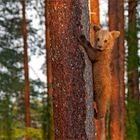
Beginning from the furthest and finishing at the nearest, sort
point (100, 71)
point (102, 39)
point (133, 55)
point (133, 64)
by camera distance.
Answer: point (133, 64) < point (133, 55) < point (102, 39) < point (100, 71)

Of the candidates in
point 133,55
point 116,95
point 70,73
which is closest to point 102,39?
point 70,73

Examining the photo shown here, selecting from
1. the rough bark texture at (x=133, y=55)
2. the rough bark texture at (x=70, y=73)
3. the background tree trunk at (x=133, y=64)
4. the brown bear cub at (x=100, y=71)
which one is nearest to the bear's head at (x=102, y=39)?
the brown bear cub at (x=100, y=71)

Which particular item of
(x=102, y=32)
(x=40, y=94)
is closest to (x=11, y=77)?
(x=40, y=94)

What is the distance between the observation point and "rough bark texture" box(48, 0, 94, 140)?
13.9ft

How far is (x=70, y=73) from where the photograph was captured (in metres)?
4.28

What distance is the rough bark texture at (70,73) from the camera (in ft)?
13.9

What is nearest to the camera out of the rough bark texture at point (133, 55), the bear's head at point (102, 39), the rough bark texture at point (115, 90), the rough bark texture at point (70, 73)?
the rough bark texture at point (70, 73)

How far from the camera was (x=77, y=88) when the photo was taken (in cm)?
427

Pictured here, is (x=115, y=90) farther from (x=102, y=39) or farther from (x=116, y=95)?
(x=102, y=39)

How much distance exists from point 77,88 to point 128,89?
701 inches

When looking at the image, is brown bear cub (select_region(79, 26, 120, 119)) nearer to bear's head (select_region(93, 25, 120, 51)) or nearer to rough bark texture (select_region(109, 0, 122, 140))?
bear's head (select_region(93, 25, 120, 51))

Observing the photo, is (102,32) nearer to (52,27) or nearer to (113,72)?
(52,27)

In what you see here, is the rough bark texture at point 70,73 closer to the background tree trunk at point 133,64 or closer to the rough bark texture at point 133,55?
the background tree trunk at point 133,64

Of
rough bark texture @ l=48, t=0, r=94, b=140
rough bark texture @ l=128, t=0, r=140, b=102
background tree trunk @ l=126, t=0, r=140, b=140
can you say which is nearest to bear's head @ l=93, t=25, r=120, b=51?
rough bark texture @ l=48, t=0, r=94, b=140
